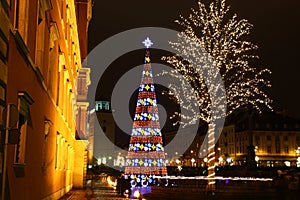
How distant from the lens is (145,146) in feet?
126

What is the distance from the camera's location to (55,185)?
62.6 feet

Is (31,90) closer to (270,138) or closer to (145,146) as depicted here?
(145,146)

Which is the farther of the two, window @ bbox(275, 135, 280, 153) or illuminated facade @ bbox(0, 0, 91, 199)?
window @ bbox(275, 135, 280, 153)

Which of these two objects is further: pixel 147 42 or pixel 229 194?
pixel 147 42

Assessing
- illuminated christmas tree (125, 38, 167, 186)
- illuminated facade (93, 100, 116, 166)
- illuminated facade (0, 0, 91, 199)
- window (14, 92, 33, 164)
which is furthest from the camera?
illuminated facade (93, 100, 116, 166)

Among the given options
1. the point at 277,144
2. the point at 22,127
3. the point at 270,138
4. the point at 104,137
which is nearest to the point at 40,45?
the point at 22,127

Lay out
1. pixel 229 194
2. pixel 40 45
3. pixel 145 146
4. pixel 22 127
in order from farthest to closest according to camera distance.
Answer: pixel 145 146 < pixel 229 194 < pixel 40 45 < pixel 22 127

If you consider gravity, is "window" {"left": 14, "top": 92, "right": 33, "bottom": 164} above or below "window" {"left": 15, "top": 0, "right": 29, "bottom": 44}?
below

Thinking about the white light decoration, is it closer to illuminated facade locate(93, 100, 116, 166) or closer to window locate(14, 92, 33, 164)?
window locate(14, 92, 33, 164)

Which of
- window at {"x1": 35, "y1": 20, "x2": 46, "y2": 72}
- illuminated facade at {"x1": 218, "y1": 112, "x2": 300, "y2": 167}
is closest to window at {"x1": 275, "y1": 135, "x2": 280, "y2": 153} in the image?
illuminated facade at {"x1": 218, "y1": 112, "x2": 300, "y2": 167}

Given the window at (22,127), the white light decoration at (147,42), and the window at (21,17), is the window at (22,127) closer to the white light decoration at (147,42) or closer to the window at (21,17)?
the window at (21,17)

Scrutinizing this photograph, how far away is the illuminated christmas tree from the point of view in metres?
38.2

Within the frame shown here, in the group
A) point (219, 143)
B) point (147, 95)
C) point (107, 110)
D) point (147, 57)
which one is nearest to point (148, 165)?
point (147, 95)

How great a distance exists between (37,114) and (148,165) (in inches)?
1015
